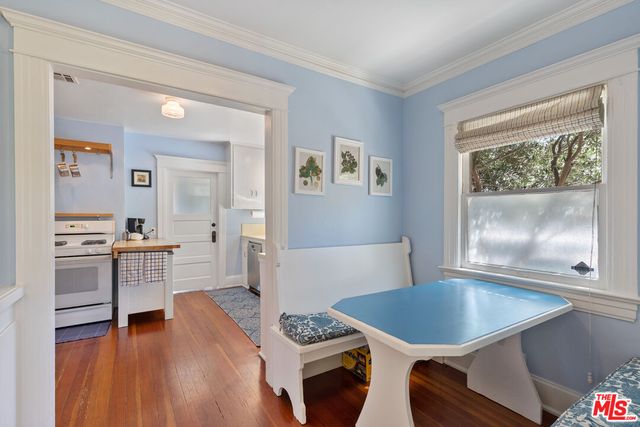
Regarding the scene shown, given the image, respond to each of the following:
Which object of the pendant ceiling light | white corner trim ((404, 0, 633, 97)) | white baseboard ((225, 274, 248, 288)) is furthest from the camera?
white baseboard ((225, 274, 248, 288))

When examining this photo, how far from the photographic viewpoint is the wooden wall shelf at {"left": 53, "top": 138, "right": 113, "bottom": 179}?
10.9ft

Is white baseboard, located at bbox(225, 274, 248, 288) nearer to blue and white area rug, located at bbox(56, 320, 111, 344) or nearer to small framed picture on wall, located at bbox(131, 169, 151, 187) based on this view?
blue and white area rug, located at bbox(56, 320, 111, 344)

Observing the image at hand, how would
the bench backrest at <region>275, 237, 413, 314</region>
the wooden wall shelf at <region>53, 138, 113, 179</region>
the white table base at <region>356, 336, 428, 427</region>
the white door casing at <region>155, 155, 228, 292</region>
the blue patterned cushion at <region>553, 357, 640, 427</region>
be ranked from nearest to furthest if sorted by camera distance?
the blue patterned cushion at <region>553, 357, 640, 427</region> < the white table base at <region>356, 336, 428, 427</region> < the bench backrest at <region>275, 237, 413, 314</region> < the wooden wall shelf at <region>53, 138, 113, 179</region> < the white door casing at <region>155, 155, 228, 292</region>

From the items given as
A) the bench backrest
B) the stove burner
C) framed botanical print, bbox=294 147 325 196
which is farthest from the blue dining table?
the stove burner

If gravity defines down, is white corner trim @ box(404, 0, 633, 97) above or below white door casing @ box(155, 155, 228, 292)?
above

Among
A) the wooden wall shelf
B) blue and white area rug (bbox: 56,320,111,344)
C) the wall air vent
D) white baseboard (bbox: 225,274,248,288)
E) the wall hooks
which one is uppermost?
the wall air vent

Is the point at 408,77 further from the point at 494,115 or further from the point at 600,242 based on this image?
the point at 600,242

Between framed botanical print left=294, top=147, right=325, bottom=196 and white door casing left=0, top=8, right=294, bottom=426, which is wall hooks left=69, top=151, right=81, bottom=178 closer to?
white door casing left=0, top=8, right=294, bottom=426

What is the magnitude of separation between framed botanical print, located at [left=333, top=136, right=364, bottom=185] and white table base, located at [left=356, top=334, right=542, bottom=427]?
4.67 feet

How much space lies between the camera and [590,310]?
177 cm

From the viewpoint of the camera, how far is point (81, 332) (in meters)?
3.06

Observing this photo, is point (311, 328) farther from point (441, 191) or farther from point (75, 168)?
point (75, 168)

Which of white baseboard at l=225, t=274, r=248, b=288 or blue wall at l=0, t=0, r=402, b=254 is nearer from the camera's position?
blue wall at l=0, t=0, r=402, b=254

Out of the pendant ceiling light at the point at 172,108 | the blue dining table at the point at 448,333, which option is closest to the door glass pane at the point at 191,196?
the pendant ceiling light at the point at 172,108
